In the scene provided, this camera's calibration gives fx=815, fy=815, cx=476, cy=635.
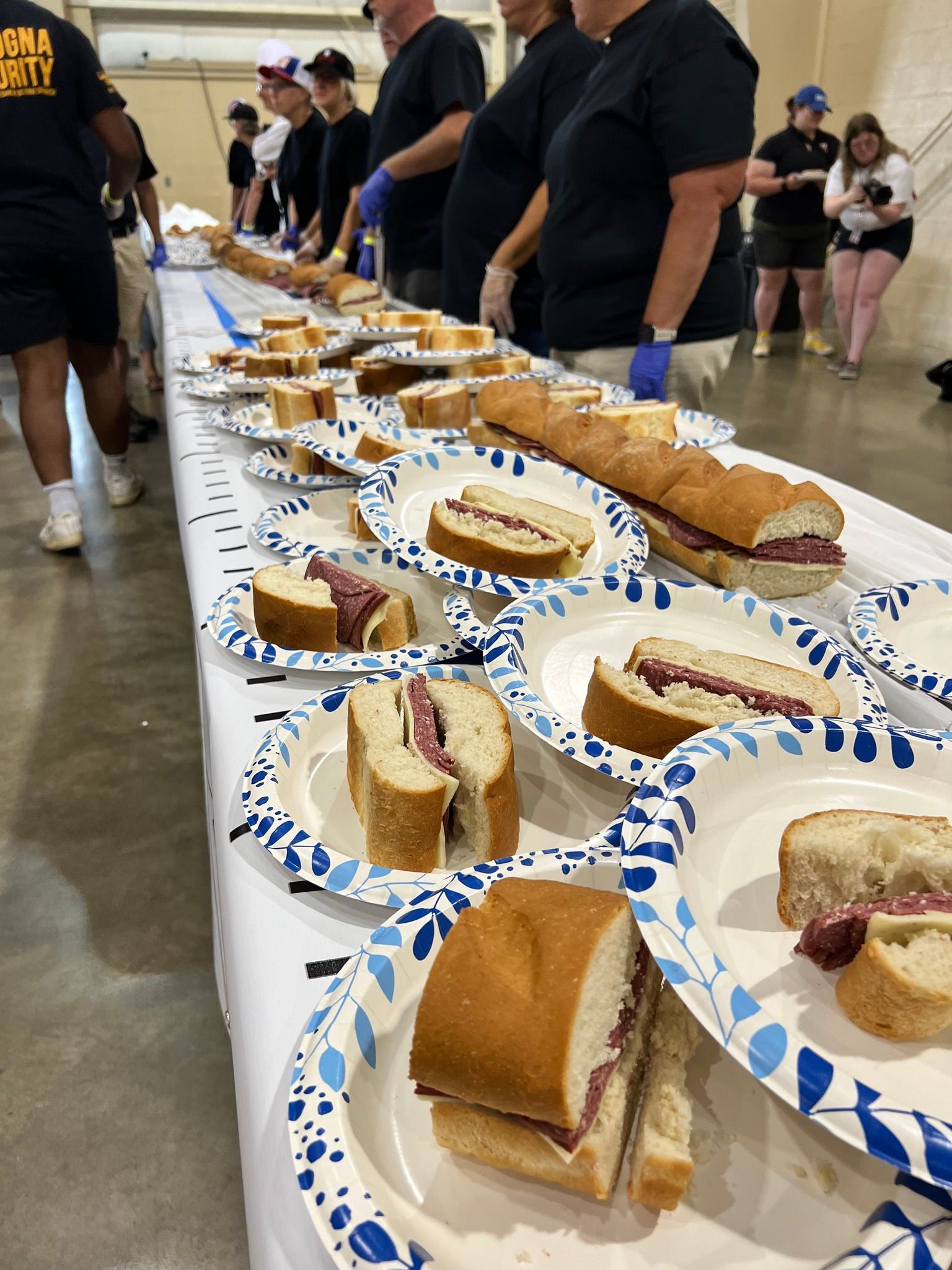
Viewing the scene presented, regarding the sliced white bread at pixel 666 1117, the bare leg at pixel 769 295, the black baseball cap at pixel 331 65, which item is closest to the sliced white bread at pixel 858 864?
the sliced white bread at pixel 666 1117

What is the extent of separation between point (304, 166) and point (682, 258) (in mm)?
5060

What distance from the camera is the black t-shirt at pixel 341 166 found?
16.2 feet

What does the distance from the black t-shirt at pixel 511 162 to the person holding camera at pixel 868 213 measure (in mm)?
3465

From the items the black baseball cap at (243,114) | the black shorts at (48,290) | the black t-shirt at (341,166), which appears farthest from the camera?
the black baseball cap at (243,114)

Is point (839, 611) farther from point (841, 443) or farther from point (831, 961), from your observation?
point (841, 443)

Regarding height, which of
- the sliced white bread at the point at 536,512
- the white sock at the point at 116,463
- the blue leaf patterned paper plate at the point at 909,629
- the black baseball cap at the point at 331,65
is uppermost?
the black baseball cap at the point at 331,65

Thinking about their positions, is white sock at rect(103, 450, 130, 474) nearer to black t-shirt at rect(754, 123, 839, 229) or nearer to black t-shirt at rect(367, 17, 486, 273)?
black t-shirt at rect(367, 17, 486, 273)

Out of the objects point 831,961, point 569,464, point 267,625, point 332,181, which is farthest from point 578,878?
point 332,181

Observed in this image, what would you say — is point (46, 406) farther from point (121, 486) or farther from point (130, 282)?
point (130, 282)

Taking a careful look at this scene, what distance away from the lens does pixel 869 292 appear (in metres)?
6.32

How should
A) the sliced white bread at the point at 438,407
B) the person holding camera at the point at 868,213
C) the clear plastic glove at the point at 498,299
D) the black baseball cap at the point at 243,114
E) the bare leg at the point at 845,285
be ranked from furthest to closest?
1. the black baseball cap at the point at 243,114
2. the bare leg at the point at 845,285
3. the person holding camera at the point at 868,213
4. the clear plastic glove at the point at 498,299
5. the sliced white bread at the point at 438,407

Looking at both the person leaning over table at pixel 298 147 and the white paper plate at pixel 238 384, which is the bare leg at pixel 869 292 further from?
the white paper plate at pixel 238 384

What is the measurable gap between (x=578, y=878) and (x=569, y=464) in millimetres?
1124

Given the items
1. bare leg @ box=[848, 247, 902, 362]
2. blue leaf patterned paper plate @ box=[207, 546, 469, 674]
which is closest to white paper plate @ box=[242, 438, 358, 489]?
blue leaf patterned paper plate @ box=[207, 546, 469, 674]
